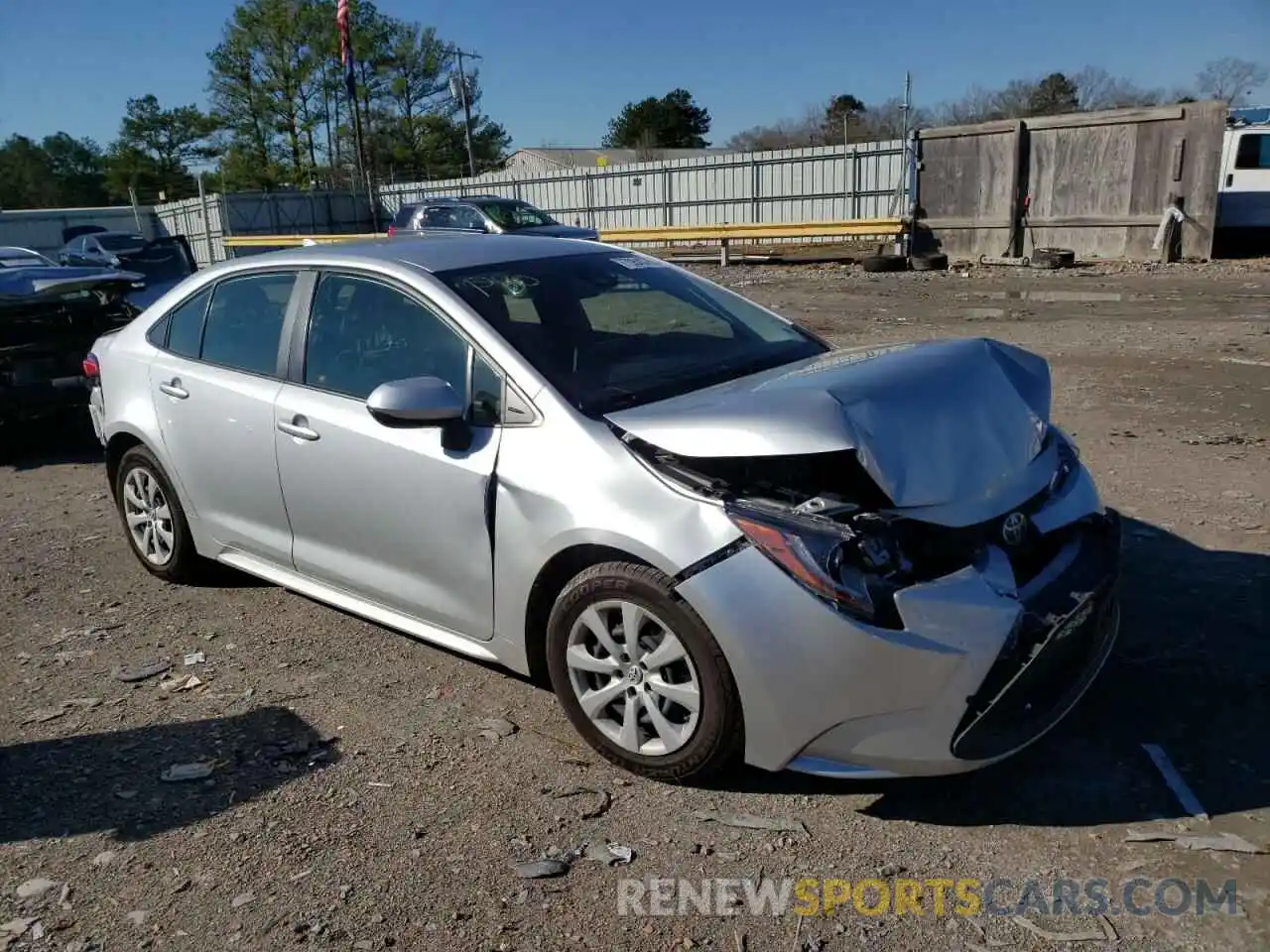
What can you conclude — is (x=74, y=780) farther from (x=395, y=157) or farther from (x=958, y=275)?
(x=395, y=157)

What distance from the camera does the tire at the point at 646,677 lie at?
9.89ft

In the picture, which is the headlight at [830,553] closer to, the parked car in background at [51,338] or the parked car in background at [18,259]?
the parked car in background at [51,338]

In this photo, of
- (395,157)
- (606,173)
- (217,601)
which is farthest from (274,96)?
(217,601)

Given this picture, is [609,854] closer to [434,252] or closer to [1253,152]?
[434,252]

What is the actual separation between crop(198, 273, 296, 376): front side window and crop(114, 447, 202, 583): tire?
73cm

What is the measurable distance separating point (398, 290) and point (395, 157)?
60.7 metres

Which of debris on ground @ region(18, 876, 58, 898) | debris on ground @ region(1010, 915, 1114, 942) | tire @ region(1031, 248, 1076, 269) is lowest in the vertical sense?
debris on ground @ region(1010, 915, 1114, 942)

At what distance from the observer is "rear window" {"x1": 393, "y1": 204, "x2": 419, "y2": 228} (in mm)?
19891

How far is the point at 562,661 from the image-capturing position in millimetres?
3406

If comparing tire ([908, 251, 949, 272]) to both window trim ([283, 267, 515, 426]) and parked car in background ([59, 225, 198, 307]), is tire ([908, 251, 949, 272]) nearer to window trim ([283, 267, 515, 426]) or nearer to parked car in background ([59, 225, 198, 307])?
parked car in background ([59, 225, 198, 307])

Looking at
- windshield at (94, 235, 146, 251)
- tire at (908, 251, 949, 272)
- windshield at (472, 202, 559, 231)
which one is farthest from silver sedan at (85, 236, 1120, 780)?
windshield at (94, 235, 146, 251)

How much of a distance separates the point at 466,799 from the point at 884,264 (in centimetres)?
1864

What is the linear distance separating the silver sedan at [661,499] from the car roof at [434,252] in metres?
0.02

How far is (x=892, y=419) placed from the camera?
10.2 ft
